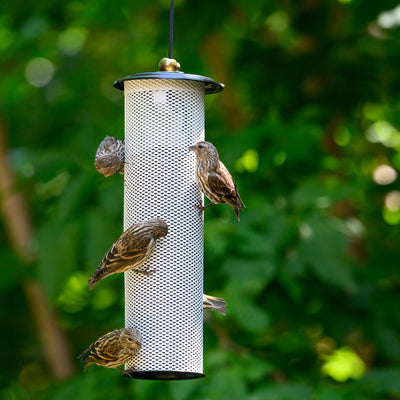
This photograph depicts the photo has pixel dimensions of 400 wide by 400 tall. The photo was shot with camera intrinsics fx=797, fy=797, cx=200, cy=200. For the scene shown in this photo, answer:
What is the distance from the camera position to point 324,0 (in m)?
Result: 9.40

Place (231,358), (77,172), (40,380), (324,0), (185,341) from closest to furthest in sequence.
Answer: (185,341), (231,358), (77,172), (324,0), (40,380)

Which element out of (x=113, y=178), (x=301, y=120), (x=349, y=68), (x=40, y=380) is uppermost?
(x=349, y=68)

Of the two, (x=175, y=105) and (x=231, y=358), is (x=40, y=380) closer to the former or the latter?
(x=231, y=358)

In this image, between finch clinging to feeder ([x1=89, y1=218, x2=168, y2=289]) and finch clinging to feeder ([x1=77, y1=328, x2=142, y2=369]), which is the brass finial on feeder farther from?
finch clinging to feeder ([x1=77, y1=328, x2=142, y2=369])

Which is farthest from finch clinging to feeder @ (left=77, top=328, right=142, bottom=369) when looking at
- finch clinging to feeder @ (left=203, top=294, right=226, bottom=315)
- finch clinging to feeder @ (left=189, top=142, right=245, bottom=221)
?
finch clinging to feeder @ (left=189, top=142, right=245, bottom=221)

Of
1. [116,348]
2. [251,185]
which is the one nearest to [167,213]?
[116,348]

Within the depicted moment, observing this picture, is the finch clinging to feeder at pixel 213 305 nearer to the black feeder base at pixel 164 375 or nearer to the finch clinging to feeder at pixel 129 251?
the black feeder base at pixel 164 375

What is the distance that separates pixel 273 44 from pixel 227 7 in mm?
2164

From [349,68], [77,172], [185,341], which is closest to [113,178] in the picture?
[77,172]

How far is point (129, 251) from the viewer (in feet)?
16.4

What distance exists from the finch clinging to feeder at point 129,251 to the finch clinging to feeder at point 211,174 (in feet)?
1.55

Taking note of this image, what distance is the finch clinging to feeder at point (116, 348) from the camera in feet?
16.2

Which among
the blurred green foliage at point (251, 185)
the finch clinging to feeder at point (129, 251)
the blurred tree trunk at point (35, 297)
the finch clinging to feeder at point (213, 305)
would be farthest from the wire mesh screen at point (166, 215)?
the blurred tree trunk at point (35, 297)

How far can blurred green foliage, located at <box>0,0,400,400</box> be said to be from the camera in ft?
23.2
